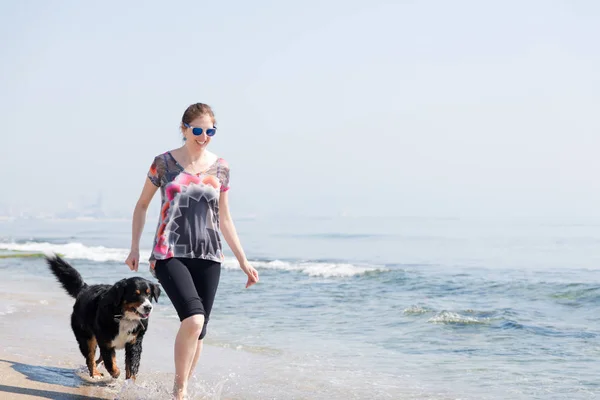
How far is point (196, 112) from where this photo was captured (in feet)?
13.9

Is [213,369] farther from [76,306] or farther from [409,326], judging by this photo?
[409,326]

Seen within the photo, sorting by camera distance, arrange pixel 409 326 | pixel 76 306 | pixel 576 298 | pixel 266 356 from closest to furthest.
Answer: pixel 76 306, pixel 266 356, pixel 409 326, pixel 576 298

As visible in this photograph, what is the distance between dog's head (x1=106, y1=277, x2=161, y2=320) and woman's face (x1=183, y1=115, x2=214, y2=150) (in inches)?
43.1

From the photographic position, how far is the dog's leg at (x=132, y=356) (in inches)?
198

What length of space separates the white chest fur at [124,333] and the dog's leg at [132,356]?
0.05 metres

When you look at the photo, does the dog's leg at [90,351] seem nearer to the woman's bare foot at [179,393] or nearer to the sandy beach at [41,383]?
the sandy beach at [41,383]

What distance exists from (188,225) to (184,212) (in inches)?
3.1

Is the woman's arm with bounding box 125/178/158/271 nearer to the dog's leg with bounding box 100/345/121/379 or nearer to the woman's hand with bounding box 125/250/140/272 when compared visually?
the woman's hand with bounding box 125/250/140/272

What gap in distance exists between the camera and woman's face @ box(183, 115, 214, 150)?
4187mm

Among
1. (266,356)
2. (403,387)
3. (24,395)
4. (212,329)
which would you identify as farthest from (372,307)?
(24,395)

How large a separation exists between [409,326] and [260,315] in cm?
223

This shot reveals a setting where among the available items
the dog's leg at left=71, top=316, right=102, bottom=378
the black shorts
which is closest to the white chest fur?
the dog's leg at left=71, top=316, right=102, bottom=378

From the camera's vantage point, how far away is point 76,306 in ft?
18.6

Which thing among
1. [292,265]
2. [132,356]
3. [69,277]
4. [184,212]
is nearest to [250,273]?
[184,212]
